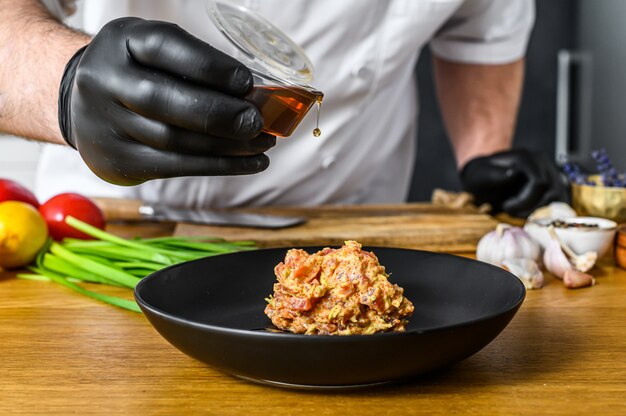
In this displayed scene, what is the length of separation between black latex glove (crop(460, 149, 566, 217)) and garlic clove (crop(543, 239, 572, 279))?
0.46 m

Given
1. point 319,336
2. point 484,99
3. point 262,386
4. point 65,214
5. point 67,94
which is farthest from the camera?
point 484,99

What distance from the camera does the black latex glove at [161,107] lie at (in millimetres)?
847

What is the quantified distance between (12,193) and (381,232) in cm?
67

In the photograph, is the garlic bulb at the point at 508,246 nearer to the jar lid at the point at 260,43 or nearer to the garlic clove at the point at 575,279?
the garlic clove at the point at 575,279

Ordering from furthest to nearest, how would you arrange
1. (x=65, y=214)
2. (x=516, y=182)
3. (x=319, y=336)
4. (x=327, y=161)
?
1. (x=327, y=161)
2. (x=516, y=182)
3. (x=65, y=214)
4. (x=319, y=336)

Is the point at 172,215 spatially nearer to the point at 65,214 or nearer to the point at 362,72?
the point at 65,214

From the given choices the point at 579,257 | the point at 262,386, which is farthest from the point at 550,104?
the point at 262,386

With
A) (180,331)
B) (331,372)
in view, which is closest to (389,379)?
(331,372)

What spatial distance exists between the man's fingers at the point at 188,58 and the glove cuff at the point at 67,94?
0.21m

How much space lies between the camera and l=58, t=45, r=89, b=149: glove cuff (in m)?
1.04

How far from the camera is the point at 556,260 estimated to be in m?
1.22

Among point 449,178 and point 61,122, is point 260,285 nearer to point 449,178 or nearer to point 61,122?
point 61,122

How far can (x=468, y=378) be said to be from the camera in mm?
813

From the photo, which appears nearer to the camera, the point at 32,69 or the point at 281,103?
the point at 281,103
